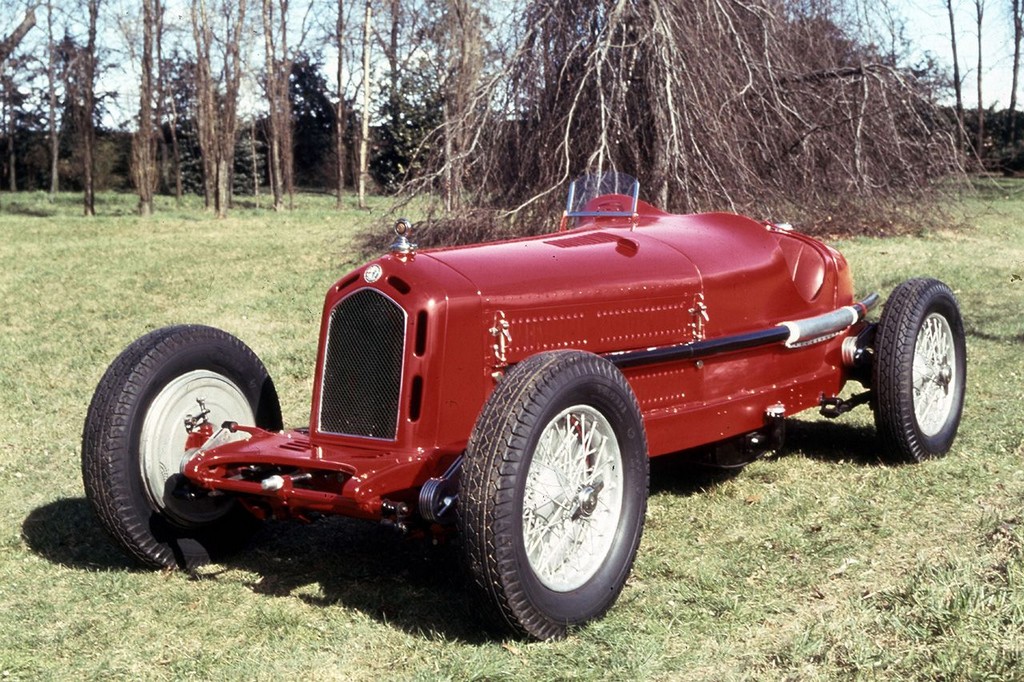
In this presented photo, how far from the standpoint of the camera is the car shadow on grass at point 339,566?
429 cm

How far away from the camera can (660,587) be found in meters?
4.46

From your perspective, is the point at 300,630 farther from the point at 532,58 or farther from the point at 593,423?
the point at 532,58

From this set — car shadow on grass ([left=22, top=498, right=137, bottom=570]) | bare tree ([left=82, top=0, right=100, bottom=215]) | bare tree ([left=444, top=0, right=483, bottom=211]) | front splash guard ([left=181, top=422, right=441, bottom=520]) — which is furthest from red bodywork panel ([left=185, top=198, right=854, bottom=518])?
bare tree ([left=82, top=0, right=100, bottom=215])

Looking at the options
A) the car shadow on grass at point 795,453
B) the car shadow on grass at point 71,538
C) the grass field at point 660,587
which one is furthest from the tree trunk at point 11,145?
the car shadow on grass at point 795,453

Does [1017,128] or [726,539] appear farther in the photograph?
[1017,128]

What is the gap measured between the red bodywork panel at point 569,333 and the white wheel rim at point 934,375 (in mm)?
464

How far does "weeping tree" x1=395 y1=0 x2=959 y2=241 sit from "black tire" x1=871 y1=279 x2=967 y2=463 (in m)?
5.82

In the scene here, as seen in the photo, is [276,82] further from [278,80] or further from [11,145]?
[11,145]

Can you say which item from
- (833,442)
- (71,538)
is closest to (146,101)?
(71,538)

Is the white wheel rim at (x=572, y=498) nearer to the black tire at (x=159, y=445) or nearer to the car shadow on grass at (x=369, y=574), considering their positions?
the car shadow on grass at (x=369, y=574)

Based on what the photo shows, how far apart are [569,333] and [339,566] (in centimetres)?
142

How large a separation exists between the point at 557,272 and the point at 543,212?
8.91 metres

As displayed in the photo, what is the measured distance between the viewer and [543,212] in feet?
44.6

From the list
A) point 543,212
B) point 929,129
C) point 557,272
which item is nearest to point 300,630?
point 557,272
